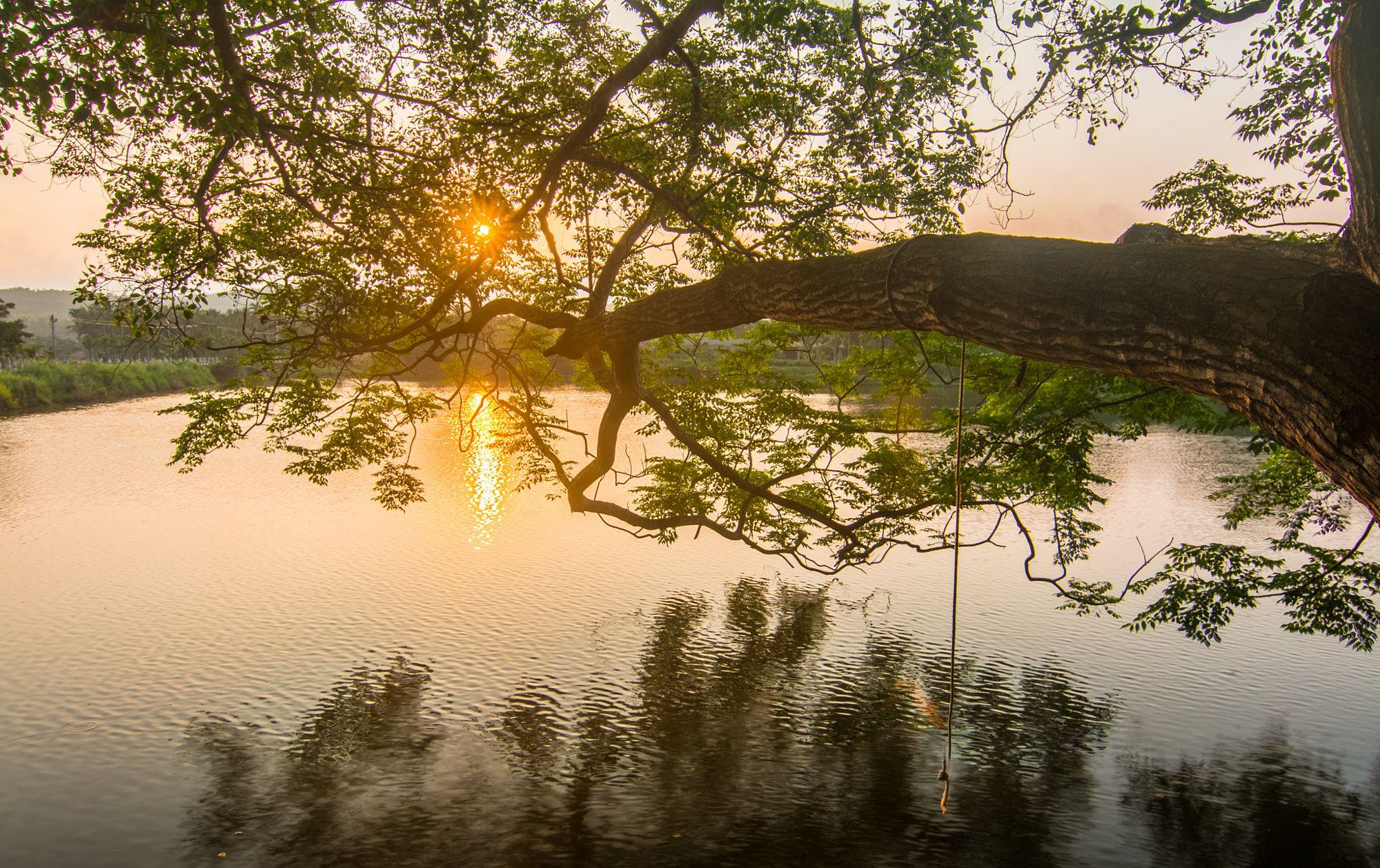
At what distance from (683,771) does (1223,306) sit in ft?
25.1

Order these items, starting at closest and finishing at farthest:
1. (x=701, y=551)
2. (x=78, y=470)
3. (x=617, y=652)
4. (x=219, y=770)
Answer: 1. (x=219, y=770)
2. (x=617, y=652)
3. (x=701, y=551)
4. (x=78, y=470)

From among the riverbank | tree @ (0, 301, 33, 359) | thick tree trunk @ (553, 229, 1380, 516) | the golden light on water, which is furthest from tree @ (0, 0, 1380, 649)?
tree @ (0, 301, 33, 359)

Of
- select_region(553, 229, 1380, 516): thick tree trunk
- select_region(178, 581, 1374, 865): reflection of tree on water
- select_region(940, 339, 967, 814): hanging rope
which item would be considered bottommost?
select_region(178, 581, 1374, 865): reflection of tree on water

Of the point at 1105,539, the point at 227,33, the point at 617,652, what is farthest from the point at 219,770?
the point at 1105,539

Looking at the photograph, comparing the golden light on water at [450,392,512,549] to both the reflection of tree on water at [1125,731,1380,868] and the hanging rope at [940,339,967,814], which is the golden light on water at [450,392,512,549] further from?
the reflection of tree on water at [1125,731,1380,868]

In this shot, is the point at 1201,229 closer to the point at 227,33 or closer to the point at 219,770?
the point at 227,33

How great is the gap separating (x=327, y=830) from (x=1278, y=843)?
24.7 ft

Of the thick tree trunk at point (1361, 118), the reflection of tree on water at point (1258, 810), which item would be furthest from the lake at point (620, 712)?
the thick tree trunk at point (1361, 118)

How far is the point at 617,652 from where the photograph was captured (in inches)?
460

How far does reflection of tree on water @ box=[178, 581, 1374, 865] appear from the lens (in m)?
7.52

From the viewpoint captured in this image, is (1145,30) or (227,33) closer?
(1145,30)

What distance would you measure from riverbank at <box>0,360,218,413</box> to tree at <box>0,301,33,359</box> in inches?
28.5

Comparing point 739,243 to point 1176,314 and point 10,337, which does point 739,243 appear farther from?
point 10,337

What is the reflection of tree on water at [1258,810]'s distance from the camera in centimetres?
764
